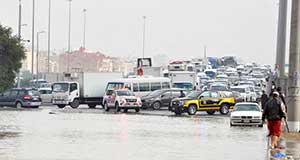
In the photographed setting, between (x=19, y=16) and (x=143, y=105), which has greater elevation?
(x=19, y=16)

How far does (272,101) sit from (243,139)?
4954 millimetres

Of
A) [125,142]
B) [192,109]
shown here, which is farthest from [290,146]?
[192,109]

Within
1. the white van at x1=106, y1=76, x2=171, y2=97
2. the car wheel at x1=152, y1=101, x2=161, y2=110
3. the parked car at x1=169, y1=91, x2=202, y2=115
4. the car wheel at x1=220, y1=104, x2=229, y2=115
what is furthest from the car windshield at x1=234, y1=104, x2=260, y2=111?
the white van at x1=106, y1=76, x2=171, y2=97

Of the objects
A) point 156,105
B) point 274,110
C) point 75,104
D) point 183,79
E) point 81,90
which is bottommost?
point 75,104

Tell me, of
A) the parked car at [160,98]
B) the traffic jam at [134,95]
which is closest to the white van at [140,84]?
the traffic jam at [134,95]

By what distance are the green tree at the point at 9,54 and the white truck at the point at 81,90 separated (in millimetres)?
3477

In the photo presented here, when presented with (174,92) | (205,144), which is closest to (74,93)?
(174,92)

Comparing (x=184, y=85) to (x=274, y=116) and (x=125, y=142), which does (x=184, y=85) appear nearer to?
(x=125, y=142)

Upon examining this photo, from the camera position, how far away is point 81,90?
60.3m

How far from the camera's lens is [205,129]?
3344cm

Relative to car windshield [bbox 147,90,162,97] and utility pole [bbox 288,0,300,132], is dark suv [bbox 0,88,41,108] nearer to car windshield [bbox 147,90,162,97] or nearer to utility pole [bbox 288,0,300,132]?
car windshield [bbox 147,90,162,97]

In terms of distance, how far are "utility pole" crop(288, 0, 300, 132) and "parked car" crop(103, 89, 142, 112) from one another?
22174mm

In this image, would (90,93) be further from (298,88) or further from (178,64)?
(298,88)

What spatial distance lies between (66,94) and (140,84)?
5.49m
